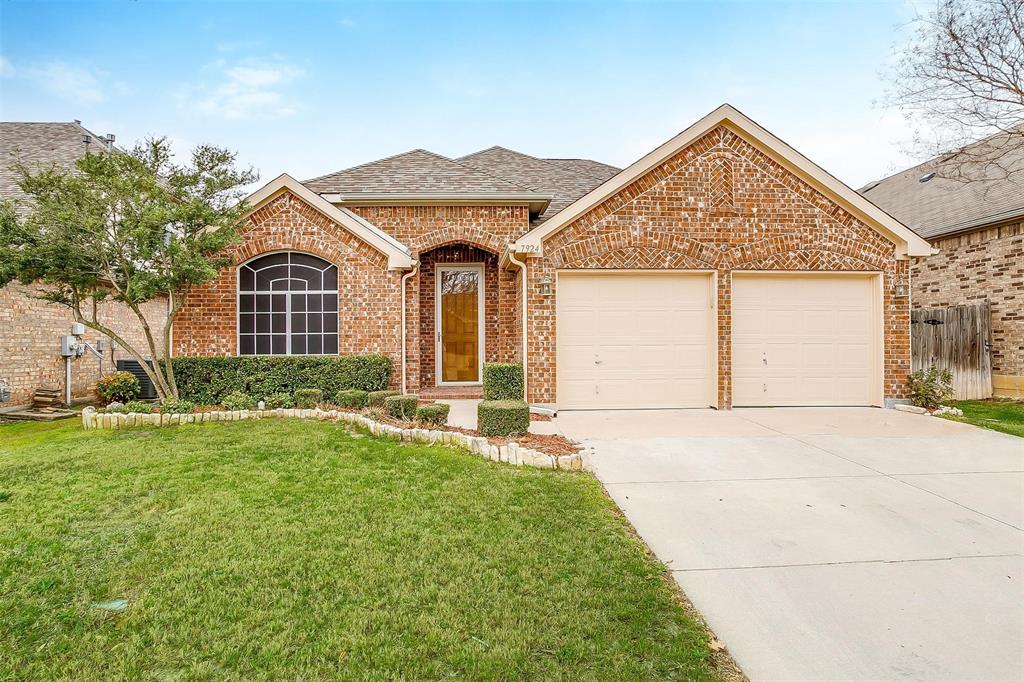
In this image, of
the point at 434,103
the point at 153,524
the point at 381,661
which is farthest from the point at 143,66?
the point at 381,661

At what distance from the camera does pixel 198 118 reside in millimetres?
13953

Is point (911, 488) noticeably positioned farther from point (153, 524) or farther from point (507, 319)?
point (507, 319)

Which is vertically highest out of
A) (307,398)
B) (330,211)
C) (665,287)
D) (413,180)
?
(413,180)

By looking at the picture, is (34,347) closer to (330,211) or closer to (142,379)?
(142,379)

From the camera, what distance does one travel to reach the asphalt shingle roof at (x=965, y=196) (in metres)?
11.4

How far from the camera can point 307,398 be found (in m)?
8.22

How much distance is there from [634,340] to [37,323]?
12765mm

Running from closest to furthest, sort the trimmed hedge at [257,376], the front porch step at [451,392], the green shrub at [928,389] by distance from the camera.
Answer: the green shrub at [928,389], the trimmed hedge at [257,376], the front porch step at [451,392]

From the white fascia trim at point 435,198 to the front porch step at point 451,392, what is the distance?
4131mm

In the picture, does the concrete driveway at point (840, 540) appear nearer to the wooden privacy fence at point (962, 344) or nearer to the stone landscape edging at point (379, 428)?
the stone landscape edging at point (379, 428)

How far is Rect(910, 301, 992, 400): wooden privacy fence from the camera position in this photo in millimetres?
11172

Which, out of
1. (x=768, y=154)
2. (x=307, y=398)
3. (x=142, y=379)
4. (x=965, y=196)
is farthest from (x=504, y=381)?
(x=965, y=196)

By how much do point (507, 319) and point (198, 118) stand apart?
1103 cm

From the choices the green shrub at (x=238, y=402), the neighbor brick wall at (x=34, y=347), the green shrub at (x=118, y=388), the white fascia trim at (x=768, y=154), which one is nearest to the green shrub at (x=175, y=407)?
the green shrub at (x=238, y=402)
